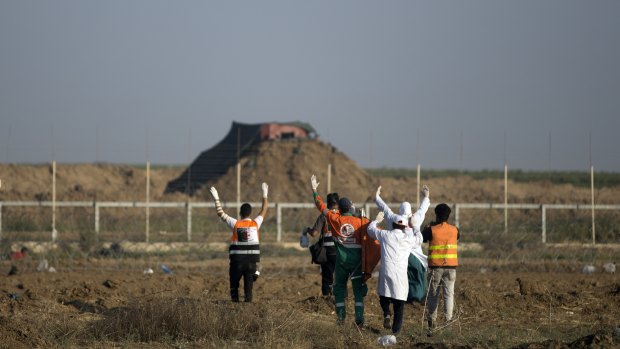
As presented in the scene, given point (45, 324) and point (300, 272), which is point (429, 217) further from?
point (45, 324)

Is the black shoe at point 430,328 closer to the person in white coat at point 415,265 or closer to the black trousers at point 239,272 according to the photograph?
the person in white coat at point 415,265

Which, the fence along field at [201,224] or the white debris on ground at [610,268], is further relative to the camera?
the fence along field at [201,224]

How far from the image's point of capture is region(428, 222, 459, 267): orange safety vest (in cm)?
1339

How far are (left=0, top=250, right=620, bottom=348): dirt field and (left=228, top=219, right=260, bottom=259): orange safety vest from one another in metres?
0.79

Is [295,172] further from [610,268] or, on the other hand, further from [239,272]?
[239,272]

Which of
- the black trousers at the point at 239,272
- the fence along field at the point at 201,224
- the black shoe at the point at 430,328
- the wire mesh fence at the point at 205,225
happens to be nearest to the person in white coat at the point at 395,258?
the black shoe at the point at 430,328

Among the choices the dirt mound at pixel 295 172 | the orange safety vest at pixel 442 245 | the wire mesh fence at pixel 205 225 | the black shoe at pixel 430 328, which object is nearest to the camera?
the black shoe at pixel 430 328

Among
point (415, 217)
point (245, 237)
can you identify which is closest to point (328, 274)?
point (245, 237)

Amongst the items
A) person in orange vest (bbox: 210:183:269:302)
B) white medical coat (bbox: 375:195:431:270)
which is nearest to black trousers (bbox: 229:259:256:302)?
person in orange vest (bbox: 210:183:269:302)

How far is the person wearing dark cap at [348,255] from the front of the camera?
1327cm

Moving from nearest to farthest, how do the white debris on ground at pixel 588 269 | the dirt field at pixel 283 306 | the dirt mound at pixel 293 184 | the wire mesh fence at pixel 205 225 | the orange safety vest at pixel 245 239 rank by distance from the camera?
the dirt field at pixel 283 306 < the orange safety vest at pixel 245 239 < the white debris on ground at pixel 588 269 < the wire mesh fence at pixel 205 225 < the dirt mound at pixel 293 184

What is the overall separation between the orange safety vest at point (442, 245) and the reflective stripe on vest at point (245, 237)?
2.65 meters

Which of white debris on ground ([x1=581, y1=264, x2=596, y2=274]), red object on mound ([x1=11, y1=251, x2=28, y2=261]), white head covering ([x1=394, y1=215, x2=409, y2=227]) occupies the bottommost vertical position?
white debris on ground ([x1=581, y1=264, x2=596, y2=274])

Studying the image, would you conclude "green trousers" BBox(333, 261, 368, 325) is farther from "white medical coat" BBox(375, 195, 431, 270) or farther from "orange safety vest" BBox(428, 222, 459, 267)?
"orange safety vest" BBox(428, 222, 459, 267)
